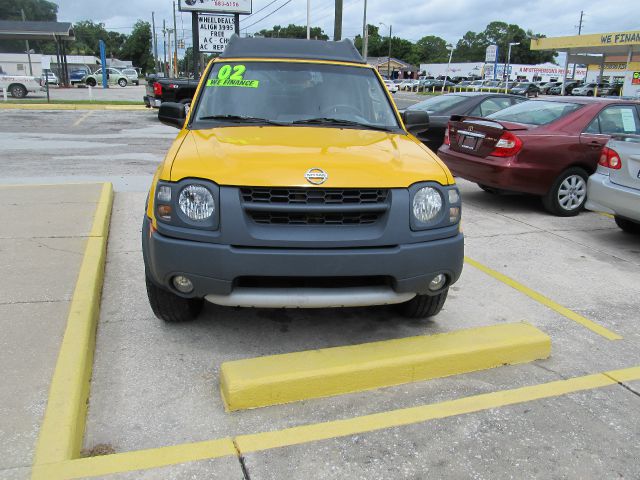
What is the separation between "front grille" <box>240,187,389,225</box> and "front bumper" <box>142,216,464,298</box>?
0.18 metres

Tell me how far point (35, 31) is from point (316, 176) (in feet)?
129

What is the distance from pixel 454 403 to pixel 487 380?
38cm

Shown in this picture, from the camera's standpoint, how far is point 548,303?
467 centimetres

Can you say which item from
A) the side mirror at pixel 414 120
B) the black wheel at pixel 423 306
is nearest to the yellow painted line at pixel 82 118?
the side mirror at pixel 414 120

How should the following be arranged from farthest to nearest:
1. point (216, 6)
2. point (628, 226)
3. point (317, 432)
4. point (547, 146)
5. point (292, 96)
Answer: point (216, 6)
point (547, 146)
point (628, 226)
point (292, 96)
point (317, 432)

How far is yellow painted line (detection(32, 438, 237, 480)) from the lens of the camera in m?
2.44

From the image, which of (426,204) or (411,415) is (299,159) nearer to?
(426,204)

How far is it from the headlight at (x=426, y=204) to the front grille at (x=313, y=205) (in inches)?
7.6

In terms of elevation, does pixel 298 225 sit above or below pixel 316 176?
below

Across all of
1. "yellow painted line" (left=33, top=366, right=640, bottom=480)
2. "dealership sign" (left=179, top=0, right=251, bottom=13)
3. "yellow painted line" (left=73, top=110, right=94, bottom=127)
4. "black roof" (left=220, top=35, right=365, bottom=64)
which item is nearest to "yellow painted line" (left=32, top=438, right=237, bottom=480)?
"yellow painted line" (left=33, top=366, right=640, bottom=480)

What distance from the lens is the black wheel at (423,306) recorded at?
12.8 feet

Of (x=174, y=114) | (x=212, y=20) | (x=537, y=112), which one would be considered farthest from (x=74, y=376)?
Answer: (x=212, y=20)

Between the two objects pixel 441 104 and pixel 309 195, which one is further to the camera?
pixel 441 104

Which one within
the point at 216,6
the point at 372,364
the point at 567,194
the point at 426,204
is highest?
the point at 216,6
